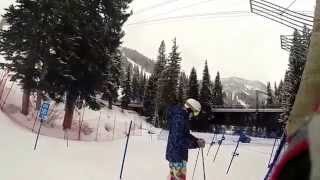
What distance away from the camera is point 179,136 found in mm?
8016

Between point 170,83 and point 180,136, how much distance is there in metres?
74.8

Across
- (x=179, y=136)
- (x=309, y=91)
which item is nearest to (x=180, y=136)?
(x=179, y=136)

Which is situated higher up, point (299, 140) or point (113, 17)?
point (113, 17)

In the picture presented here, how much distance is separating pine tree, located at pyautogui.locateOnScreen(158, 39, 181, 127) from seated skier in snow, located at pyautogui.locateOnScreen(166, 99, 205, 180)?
7226 centimetres

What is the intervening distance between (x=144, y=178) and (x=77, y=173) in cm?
173

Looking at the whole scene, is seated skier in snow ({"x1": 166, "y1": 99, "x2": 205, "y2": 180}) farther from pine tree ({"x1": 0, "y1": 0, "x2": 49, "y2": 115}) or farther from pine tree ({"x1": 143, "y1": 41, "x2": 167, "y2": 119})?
pine tree ({"x1": 143, "y1": 41, "x2": 167, "y2": 119})

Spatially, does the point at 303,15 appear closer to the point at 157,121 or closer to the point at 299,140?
the point at 299,140

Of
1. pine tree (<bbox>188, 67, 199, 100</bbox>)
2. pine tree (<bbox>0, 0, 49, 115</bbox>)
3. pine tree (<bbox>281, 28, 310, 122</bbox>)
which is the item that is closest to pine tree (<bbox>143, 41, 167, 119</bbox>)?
pine tree (<bbox>188, 67, 199, 100</bbox>)

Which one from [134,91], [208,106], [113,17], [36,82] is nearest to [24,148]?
[36,82]

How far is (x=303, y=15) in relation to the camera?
1706 cm

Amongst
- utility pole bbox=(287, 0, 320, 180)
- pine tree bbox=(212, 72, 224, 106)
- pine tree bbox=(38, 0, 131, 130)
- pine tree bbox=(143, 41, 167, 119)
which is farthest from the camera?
pine tree bbox=(212, 72, 224, 106)

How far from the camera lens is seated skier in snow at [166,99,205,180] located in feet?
26.2

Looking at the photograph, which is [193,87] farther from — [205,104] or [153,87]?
[153,87]

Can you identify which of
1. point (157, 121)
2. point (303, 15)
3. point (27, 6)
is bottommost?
point (157, 121)
